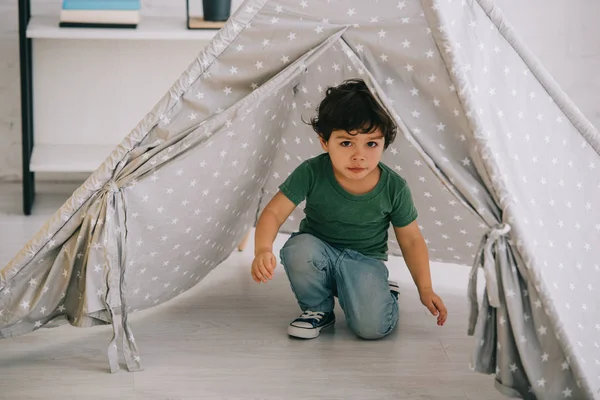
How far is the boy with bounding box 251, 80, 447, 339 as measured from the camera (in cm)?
190

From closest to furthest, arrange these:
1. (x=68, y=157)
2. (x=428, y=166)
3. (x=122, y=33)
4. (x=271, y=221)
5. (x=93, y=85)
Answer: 1. (x=428, y=166)
2. (x=271, y=221)
3. (x=122, y=33)
4. (x=68, y=157)
5. (x=93, y=85)

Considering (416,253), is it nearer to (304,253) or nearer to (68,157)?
(304,253)

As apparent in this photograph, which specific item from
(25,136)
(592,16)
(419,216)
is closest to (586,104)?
(592,16)

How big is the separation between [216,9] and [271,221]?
995 millimetres

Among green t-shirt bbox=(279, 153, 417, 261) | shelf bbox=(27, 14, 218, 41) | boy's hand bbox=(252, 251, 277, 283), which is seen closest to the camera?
boy's hand bbox=(252, 251, 277, 283)

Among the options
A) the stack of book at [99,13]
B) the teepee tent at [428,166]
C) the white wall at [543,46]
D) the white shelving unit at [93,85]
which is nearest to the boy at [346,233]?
the teepee tent at [428,166]

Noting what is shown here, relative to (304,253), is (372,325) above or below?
below

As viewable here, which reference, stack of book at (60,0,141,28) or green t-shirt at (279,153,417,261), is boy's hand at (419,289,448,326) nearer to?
green t-shirt at (279,153,417,261)

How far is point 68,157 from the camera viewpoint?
9.21ft

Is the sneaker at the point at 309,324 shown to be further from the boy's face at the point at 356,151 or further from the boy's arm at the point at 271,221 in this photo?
the boy's face at the point at 356,151

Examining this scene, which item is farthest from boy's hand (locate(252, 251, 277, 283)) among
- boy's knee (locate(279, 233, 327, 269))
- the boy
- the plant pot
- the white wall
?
the white wall

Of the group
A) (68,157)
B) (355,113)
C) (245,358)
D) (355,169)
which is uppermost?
(355,113)

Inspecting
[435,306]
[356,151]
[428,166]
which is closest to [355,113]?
[356,151]

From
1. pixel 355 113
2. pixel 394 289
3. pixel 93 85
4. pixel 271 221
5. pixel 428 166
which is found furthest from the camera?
pixel 93 85
